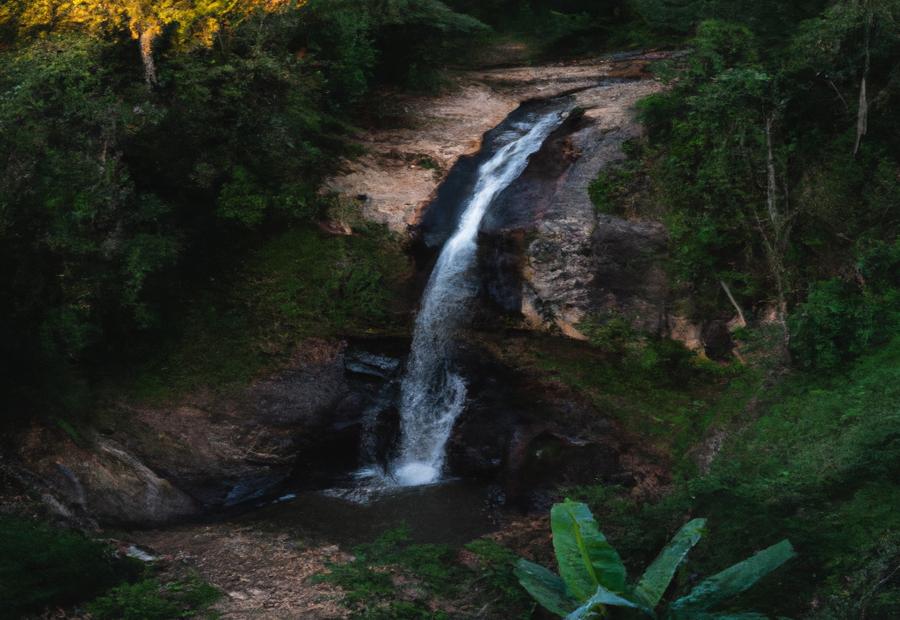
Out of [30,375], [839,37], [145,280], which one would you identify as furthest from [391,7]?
[30,375]

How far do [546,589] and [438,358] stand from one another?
6.76m

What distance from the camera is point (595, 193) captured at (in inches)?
538

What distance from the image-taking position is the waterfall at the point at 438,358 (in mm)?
12328

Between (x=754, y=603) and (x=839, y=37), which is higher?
(x=839, y=37)

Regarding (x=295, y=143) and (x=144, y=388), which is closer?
(x=144, y=388)

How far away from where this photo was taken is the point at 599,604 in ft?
19.4

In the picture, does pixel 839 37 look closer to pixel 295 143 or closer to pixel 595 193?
pixel 595 193

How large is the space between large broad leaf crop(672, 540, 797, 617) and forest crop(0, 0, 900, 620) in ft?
1.24

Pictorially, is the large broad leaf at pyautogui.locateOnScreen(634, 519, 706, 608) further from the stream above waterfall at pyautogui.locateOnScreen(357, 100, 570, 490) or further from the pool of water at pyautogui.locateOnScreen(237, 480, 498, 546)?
the stream above waterfall at pyautogui.locateOnScreen(357, 100, 570, 490)

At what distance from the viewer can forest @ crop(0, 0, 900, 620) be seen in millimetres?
8234

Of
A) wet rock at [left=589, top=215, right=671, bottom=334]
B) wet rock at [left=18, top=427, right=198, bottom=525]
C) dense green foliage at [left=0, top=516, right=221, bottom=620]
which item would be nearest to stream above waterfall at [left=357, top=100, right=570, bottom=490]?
wet rock at [left=589, top=215, right=671, bottom=334]

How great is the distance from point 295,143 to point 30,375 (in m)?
6.47

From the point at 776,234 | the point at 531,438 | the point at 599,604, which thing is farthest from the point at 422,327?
the point at 599,604

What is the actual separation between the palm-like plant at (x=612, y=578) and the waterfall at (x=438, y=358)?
5465mm
